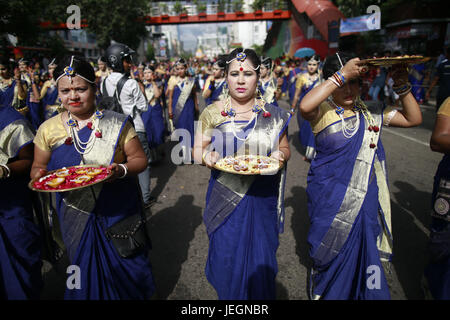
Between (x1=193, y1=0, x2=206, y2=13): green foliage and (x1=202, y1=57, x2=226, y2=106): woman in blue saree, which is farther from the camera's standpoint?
(x1=193, y1=0, x2=206, y2=13): green foliage

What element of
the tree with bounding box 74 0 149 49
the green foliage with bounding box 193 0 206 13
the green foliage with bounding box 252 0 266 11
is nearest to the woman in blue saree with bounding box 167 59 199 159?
the tree with bounding box 74 0 149 49

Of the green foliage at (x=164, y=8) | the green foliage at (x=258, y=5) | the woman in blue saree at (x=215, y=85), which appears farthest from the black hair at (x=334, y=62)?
the green foliage at (x=164, y=8)

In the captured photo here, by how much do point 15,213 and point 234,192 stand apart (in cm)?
164

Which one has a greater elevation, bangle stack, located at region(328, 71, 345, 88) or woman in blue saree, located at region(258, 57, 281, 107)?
woman in blue saree, located at region(258, 57, 281, 107)

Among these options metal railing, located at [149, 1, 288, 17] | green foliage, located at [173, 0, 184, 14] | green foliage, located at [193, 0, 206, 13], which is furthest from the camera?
metal railing, located at [149, 1, 288, 17]

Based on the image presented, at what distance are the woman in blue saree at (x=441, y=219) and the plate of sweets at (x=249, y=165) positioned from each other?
1.13 metres

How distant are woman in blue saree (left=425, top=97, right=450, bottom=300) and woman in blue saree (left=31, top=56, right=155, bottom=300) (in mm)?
2155

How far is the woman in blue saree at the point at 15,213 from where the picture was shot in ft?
6.61

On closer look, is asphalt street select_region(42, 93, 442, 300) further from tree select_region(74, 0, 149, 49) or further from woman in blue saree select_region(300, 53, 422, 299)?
tree select_region(74, 0, 149, 49)

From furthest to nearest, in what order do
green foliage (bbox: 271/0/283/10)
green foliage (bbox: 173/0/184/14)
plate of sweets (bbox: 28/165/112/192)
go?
1. green foliage (bbox: 173/0/184/14)
2. green foliage (bbox: 271/0/283/10)
3. plate of sweets (bbox: 28/165/112/192)

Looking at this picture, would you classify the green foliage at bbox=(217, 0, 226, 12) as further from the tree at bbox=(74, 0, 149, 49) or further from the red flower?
the red flower

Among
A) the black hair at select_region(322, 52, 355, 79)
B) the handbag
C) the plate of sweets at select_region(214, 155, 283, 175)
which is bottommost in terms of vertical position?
the handbag

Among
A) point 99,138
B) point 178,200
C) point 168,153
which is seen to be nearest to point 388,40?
point 168,153

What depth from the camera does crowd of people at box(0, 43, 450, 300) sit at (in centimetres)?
201
